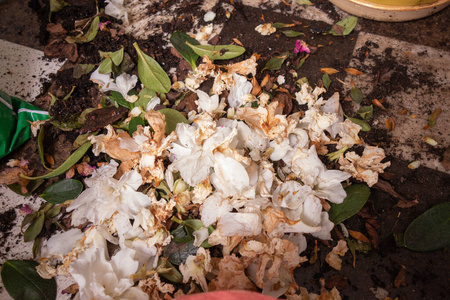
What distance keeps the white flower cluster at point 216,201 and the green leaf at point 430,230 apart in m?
0.17

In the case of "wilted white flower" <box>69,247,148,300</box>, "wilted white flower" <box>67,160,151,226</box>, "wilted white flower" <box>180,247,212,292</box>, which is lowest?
"wilted white flower" <box>180,247,212,292</box>

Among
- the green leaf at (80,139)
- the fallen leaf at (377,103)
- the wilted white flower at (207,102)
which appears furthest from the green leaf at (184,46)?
the fallen leaf at (377,103)

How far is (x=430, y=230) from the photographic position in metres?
0.88

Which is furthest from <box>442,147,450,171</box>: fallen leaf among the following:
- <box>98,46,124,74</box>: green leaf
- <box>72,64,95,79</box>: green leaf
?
<box>72,64,95,79</box>: green leaf

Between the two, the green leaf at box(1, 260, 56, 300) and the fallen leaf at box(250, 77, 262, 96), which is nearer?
the green leaf at box(1, 260, 56, 300)

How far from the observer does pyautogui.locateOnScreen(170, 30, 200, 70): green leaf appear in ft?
3.73

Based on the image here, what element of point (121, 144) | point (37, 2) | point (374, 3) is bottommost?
point (121, 144)

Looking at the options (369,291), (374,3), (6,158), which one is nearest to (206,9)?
(374,3)

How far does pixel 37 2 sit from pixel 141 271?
3.94 feet

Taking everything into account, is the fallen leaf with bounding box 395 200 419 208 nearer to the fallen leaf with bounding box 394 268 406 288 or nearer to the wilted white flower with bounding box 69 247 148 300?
the fallen leaf with bounding box 394 268 406 288

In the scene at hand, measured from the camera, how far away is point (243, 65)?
1087 millimetres

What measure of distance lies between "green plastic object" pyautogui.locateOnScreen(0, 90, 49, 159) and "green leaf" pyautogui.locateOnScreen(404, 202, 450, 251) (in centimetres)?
119

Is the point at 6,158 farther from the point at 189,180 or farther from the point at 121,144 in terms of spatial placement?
the point at 189,180

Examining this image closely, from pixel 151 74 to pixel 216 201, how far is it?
516 mm
